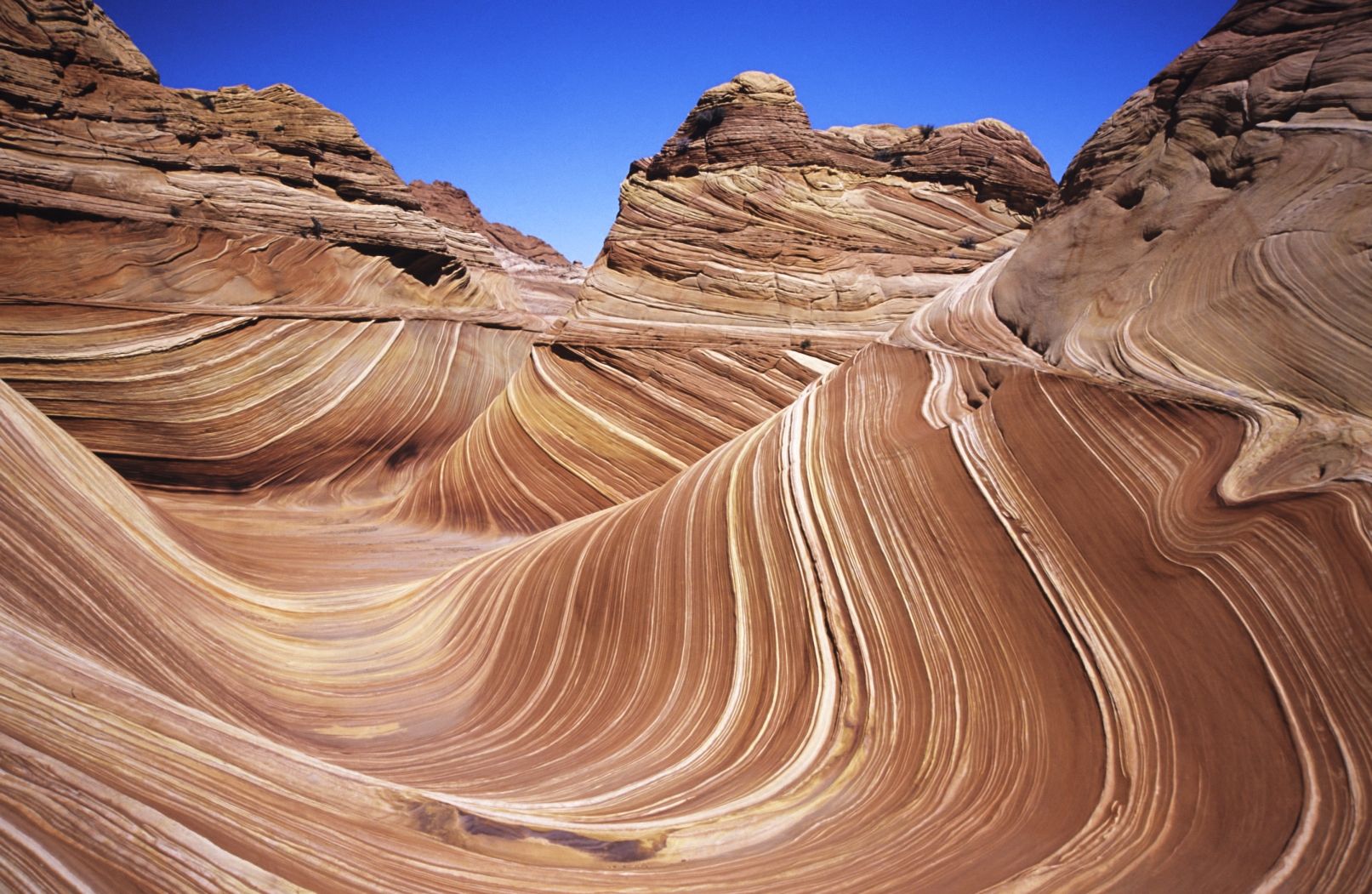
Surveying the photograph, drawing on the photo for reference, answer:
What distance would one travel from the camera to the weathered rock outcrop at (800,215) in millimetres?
8367

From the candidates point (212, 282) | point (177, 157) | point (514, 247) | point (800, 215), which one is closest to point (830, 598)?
point (800, 215)

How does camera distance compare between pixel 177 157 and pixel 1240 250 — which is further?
pixel 177 157

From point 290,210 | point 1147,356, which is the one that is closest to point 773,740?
point 1147,356

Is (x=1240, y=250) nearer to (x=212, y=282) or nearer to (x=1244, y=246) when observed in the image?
(x=1244, y=246)

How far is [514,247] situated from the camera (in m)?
45.4

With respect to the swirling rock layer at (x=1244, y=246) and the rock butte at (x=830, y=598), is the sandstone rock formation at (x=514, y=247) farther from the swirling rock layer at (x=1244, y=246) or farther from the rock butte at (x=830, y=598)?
the swirling rock layer at (x=1244, y=246)

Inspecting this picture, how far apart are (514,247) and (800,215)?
129ft

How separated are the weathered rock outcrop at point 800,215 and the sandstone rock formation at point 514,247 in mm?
14346

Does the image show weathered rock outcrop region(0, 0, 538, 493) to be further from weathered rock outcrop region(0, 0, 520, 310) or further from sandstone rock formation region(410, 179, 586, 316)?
sandstone rock formation region(410, 179, 586, 316)

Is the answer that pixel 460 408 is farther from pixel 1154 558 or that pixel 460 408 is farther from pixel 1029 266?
pixel 1154 558

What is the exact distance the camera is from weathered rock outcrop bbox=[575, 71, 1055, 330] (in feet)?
27.5

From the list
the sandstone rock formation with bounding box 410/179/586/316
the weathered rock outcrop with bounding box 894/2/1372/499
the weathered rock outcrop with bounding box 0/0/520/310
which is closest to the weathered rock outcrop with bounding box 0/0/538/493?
the weathered rock outcrop with bounding box 0/0/520/310

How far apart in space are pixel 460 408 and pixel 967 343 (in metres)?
7.92

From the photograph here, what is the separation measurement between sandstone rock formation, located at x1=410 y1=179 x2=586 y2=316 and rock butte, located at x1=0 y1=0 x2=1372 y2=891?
17.0 m
